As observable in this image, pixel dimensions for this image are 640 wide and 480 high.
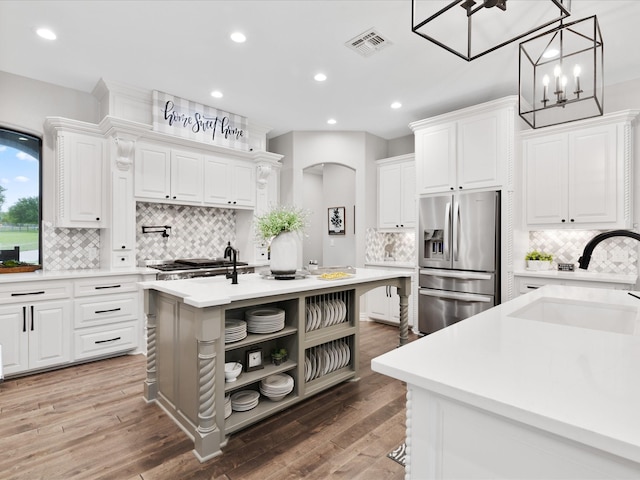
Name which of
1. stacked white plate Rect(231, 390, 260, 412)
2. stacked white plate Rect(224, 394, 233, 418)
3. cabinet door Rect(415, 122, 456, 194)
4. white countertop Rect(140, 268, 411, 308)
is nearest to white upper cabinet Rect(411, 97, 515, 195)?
cabinet door Rect(415, 122, 456, 194)

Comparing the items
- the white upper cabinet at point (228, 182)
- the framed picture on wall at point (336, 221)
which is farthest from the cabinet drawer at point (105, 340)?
the framed picture on wall at point (336, 221)

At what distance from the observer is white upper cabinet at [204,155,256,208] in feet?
15.0

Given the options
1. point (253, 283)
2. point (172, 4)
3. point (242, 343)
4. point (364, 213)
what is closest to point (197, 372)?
point (242, 343)

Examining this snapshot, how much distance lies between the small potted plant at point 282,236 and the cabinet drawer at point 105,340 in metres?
2.07

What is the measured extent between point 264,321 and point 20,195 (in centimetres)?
334

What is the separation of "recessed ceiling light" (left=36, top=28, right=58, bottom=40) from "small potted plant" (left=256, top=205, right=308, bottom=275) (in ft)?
7.83

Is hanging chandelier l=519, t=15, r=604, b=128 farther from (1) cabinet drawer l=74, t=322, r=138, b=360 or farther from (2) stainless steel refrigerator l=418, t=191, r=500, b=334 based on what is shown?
(1) cabinet drawer l=74, t=322, r=138, b=360

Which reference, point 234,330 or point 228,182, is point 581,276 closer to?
point 234,330

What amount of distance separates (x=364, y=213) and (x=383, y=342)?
2.01m

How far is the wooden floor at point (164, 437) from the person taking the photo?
1.91 m

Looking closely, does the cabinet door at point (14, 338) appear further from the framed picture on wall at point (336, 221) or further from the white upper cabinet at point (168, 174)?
the framed picture on wall at point (336, 221)

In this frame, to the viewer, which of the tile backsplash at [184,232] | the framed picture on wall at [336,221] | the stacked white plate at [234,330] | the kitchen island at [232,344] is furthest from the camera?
the framed picture on wall at [336,221]

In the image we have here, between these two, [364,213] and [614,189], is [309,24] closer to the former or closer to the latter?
[364,213]

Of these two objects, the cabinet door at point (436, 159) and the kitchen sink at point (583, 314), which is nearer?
the kitchen sink at point (583, 314)
